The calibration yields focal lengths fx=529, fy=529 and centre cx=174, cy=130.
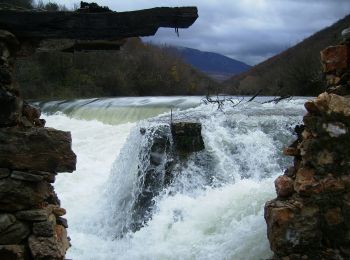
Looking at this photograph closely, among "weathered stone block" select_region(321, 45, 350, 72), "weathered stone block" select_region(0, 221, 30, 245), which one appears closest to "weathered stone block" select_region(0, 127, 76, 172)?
"weathered stone block" select_region(0, 221, 30, 245)

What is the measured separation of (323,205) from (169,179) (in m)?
3.96

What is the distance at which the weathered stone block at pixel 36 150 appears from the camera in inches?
157

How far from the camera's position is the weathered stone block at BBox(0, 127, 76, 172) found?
3.99 m

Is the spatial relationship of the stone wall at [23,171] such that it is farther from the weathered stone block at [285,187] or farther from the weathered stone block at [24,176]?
the weathered stone block at [285,187]

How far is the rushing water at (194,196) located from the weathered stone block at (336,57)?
6.62 ft

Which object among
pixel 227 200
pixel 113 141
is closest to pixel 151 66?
pixel 113 141

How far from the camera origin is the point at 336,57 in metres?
5.27

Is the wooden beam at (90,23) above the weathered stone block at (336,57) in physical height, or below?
above

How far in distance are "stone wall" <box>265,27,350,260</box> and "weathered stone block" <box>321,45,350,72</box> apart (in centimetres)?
17

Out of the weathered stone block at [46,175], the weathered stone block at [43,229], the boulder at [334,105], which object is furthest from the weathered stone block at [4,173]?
the boulder at [334,105]

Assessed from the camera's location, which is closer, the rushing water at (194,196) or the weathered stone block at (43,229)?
the weathered stone block at (43,229)

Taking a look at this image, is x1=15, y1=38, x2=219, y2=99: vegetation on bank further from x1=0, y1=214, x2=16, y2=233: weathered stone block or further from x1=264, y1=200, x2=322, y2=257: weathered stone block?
x1=0, y1=214, x2=16, y2=233: weathered stone block

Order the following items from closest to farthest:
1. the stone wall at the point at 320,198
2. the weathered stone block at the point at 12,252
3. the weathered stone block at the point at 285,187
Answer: the weathered stone block at the point at 12,252 → the stone wall at the point at 320,198 → the weathered stone block at the point at 285,187

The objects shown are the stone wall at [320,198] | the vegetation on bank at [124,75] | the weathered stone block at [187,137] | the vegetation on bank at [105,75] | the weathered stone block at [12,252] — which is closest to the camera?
the weathered stone block at [12,252]
